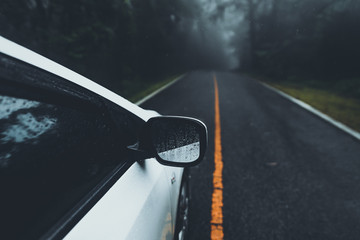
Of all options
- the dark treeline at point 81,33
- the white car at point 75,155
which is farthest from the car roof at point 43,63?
the dark treeline at point 81,33

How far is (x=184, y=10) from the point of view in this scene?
2650 cm

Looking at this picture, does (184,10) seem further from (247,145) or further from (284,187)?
(284,187)

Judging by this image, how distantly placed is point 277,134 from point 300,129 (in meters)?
0.89

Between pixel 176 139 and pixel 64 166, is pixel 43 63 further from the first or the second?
pixel 176 139

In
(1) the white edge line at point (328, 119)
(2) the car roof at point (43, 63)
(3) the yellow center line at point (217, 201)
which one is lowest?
(1) the white edge line at point (328, 119)

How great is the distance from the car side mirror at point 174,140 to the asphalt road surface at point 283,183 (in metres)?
1.67

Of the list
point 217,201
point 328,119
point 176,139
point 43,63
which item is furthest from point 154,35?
point 43,63

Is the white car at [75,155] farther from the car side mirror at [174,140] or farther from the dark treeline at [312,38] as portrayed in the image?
the dark treeline at [312,38]

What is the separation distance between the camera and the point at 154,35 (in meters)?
24.2

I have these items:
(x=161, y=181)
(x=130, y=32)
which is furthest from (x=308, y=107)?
(x=130, y=32)

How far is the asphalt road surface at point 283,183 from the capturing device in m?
2.68

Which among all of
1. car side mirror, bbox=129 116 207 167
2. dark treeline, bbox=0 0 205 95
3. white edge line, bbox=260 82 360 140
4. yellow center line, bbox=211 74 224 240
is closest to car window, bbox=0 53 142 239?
car side mirror, bbox=129 116 207 167

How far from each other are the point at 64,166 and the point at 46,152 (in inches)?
3.7

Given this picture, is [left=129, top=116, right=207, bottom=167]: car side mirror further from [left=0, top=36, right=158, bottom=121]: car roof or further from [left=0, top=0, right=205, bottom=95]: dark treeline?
[left=0, top=0, right=205, bottom=95]: dark treeline
